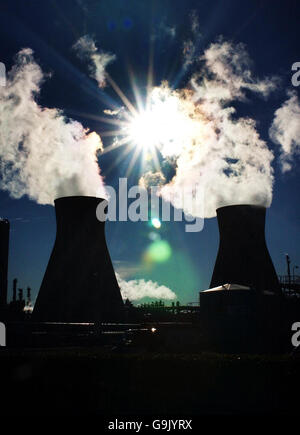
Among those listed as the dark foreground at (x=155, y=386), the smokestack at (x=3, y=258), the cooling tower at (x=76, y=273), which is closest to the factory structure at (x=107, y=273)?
the cooling tower at (x=76, y=273)

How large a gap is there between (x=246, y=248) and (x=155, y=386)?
1957 centimetres

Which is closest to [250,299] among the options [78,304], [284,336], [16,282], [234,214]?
[284,336]

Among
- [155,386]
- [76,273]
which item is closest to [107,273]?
[76,273]

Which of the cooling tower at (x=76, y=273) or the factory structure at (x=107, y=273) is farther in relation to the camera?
the cooling tower at (x=76, y=273)

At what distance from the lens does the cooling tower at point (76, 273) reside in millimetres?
23500

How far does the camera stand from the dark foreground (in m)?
6.10

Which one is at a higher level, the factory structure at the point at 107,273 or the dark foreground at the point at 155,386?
the factory structure at the point at 107,273

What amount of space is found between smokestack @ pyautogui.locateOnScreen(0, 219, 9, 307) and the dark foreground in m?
26.4

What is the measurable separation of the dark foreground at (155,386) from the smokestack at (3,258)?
26.4 metres

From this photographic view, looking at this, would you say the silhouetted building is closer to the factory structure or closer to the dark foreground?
the factory structure

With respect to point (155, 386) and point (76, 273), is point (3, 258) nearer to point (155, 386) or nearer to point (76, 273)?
point (76, 273)

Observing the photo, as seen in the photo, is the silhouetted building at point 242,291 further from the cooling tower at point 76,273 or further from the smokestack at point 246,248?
the cooling tower at point 76,273

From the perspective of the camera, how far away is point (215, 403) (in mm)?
6152

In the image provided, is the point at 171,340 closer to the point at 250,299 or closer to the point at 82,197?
the point at 250,299
